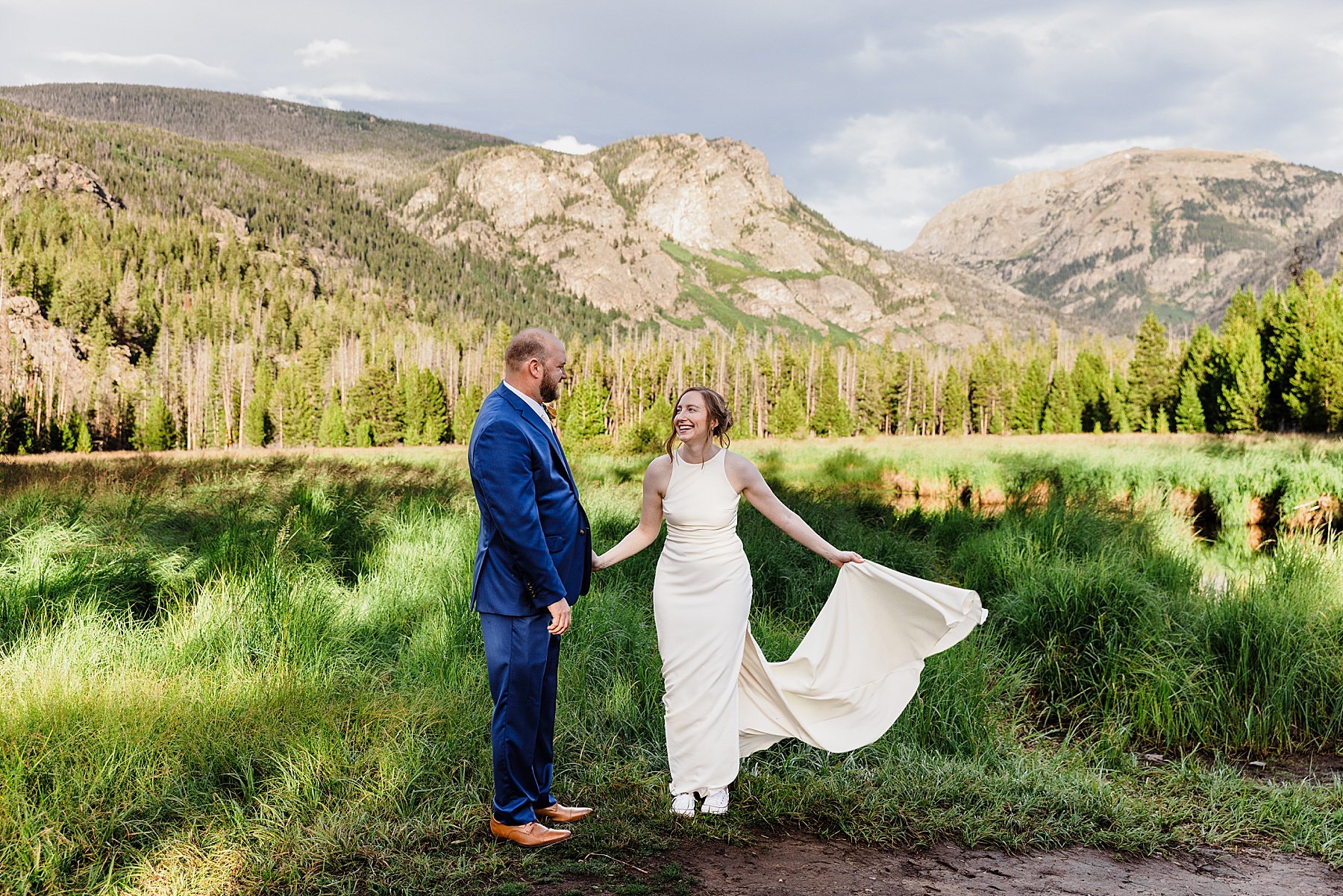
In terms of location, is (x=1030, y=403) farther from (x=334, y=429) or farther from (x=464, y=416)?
(x=334, y=429)

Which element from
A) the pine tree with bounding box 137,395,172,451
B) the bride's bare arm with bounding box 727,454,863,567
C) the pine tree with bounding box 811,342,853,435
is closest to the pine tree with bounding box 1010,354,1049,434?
the pine tree with bounding box 811,342,853,435

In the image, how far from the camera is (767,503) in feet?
14.8

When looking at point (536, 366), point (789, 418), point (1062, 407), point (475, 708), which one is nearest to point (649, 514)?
point (536, 366)

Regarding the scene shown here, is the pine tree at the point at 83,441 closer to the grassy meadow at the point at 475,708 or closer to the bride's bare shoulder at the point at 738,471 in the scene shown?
the grassy meadow at the point at 475,708

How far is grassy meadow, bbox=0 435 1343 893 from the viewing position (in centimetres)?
368

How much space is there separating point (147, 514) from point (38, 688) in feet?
20.7

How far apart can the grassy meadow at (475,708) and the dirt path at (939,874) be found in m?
0.10

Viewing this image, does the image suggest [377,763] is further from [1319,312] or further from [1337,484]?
[1319,312]

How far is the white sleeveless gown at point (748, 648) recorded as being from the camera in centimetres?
422

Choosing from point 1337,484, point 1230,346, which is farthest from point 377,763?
point 1230,346

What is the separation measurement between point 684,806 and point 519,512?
184cm

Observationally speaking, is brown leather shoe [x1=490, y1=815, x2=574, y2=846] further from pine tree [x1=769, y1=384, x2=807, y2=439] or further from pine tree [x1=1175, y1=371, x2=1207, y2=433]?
pine tree [x1=769, y1=384, x2=807, y2=439]

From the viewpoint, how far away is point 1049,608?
23.5 ft

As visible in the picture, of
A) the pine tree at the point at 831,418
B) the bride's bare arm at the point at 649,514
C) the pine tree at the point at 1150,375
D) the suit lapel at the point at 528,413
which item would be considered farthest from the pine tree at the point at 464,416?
the suit lapel at the point at 528,413
